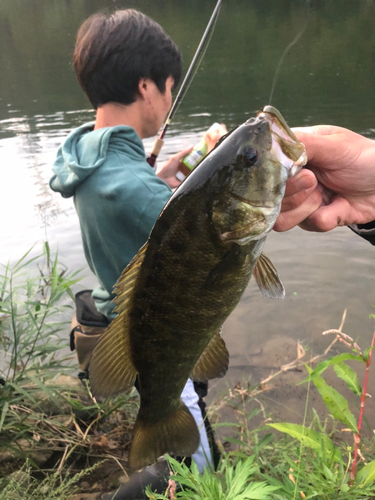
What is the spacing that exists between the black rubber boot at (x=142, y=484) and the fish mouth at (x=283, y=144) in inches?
81.6

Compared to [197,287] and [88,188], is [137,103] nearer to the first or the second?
Answer: [88,188]

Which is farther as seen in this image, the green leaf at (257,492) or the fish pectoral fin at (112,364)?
the fish pectoral fin at (112,364)

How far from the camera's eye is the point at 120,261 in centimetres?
262

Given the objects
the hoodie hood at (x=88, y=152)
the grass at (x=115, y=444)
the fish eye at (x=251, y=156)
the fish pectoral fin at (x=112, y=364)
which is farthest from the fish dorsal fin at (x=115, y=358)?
the hoodie hood at (x=88, y=152)

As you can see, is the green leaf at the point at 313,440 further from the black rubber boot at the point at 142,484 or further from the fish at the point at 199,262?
the black rubber boot at the point at 142,484

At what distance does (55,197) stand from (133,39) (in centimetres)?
573

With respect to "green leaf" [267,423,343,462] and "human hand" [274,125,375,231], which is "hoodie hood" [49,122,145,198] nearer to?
"human hand" [274,125,375,231]

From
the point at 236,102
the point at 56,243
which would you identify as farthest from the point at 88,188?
the point at 236,102

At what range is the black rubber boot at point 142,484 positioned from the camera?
2.48 metres

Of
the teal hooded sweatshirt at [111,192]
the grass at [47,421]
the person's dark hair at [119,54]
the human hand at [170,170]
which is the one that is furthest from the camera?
the human hand at [170,170]

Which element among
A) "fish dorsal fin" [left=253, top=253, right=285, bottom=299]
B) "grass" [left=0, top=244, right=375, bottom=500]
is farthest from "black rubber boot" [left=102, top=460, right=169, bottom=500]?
"fish dorsal fin" [left=253, top=253, right=285, bottom=299]

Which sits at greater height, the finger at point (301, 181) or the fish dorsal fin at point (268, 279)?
the finger at point (301, 181)

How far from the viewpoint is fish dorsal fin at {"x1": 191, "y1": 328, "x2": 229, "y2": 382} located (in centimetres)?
181

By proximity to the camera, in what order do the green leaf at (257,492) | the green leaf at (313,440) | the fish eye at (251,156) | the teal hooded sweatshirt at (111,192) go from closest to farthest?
the fish eye at (251,156) < the green leaf at (257,492) < the green leaf at (313,440) < the teal hooded sweatshirt at (111,192)
